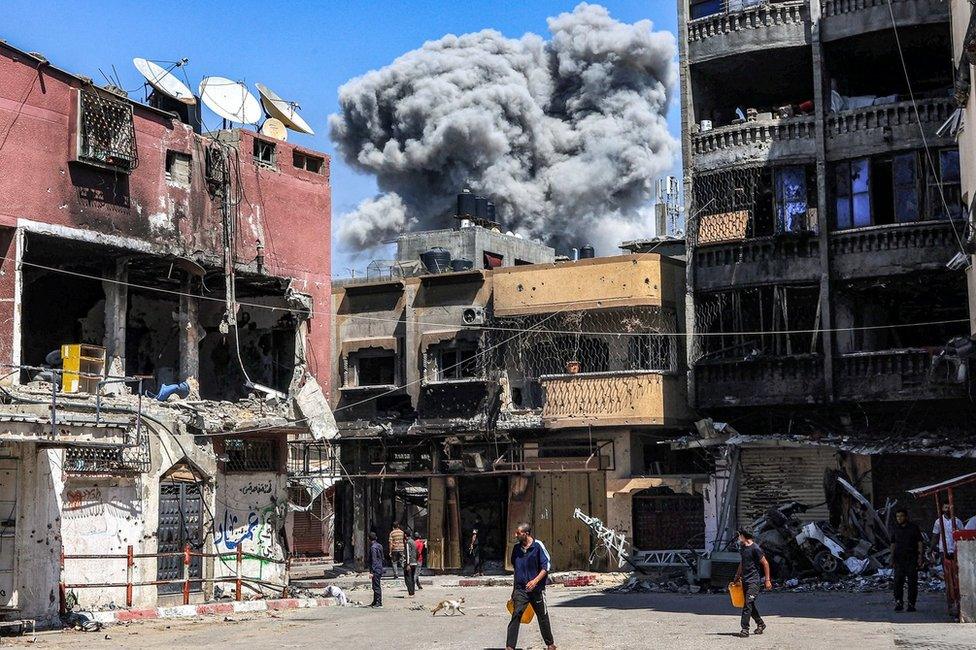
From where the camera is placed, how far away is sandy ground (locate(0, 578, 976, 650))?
707 inches

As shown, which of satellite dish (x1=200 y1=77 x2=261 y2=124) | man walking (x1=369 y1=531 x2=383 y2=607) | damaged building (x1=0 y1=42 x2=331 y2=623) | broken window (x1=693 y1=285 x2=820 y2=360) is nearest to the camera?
damaged building (x1=0 y1=42 x2=331 y2=623)

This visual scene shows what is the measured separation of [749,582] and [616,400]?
18158mm

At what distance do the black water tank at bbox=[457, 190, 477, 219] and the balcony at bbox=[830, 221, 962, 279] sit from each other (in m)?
20.3

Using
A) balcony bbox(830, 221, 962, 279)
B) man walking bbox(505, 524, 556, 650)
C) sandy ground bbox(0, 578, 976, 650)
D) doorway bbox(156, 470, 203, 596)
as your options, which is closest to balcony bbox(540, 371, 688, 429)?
balcony bbox(830, 221, 962, 279)

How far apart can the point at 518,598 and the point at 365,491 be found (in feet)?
79.6

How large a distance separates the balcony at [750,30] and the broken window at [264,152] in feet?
40.8

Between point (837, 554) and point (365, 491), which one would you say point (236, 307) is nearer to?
point (365, 491)

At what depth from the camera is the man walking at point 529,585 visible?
16312 millimetres

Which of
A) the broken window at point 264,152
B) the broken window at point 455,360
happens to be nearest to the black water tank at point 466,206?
the broken window at point 455,360

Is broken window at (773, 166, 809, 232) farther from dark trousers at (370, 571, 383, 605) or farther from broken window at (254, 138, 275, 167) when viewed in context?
dark trousers at (370, 571, 383, 605)

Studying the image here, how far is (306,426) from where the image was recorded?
103 feet

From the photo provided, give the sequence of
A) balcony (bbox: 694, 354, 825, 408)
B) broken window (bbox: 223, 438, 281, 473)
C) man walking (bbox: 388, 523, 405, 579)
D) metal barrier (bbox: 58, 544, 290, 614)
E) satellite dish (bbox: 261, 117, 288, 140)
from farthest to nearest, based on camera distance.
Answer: balcony (bbox: 694, 354, 825, 408) < satellite dish (bbox: 261, 117, 288, 140) < broken window (bbox: 223, 438, 281, 473) < man walking (bbox: 388, 523, 405, 579) < metal barrier (bbox: 58, 544, 290, 614)

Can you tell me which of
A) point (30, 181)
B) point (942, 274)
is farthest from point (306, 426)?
point (942, 274)

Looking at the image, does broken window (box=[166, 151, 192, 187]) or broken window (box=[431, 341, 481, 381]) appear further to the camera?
broken window (box=[431, 341, 481, 381])
